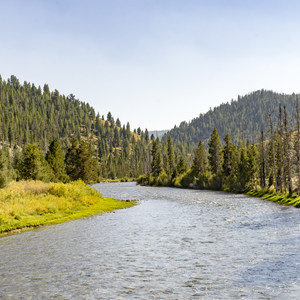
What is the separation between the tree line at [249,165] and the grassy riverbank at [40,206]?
27.4 metres

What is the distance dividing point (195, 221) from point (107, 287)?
1891 centimetres

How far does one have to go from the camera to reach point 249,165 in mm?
70688

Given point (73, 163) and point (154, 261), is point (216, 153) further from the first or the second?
point (154, 261)

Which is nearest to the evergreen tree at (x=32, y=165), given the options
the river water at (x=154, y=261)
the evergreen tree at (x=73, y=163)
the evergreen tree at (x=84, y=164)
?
the evergreen tree at (x=84, y=164)

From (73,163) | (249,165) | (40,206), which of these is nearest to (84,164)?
(73,163)

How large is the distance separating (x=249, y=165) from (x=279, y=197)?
18981 millimetres

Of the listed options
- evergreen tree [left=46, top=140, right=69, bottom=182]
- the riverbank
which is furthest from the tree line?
evergreen tree [left=46, top=140, right=69, bottom=182]

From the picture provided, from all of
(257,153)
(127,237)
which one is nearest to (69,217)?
(127,237)

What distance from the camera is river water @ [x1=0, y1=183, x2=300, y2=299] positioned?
43.8ft

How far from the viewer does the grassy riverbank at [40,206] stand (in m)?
28.9

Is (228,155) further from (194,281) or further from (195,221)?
(194,281)

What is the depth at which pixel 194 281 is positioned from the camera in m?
14.4

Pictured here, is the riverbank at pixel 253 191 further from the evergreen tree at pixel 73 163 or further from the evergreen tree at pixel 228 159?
the evergreen tree at pixel 73 163

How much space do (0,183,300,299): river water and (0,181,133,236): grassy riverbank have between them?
265cm
